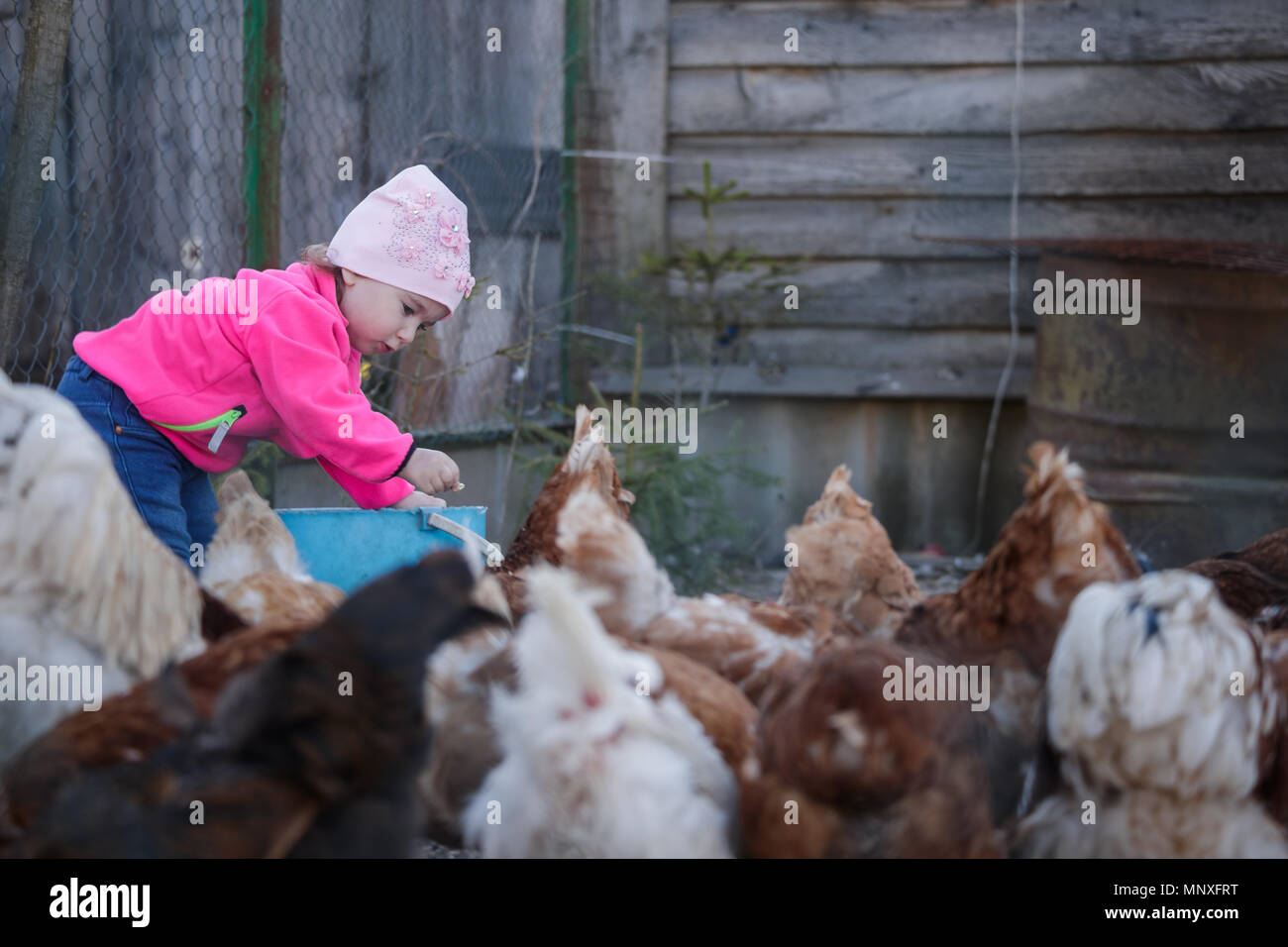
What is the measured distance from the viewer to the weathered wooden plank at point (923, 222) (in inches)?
234

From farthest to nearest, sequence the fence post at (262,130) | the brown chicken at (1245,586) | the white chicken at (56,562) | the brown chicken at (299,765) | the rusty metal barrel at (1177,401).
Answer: the rusty metal barrel at (1177,401) < the fence post at (262,130) < the brown chicken at (1245,586) < the white chicken at (56,562) < the brown chicken at (299,765)

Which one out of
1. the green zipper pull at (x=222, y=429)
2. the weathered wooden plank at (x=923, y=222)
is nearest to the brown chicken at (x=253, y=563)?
the green zipper pull at (x=222, y=429)

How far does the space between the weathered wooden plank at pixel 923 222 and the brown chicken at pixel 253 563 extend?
3.79 metres

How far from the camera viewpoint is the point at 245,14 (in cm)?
398

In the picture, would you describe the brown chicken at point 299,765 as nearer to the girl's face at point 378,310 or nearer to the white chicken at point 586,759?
the white chicken at point 586,759

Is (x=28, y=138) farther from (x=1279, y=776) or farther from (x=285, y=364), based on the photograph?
(x=1279, y=776)

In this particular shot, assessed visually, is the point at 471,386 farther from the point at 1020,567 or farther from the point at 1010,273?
the point at 1020,567

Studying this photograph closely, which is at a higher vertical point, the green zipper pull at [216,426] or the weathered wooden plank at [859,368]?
the weathered wooden plank at [859,368]

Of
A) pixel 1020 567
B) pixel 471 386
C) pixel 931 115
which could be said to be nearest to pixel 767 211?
pixel 931 115

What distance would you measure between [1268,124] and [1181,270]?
1.26 meters

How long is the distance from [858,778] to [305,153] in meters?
3.46

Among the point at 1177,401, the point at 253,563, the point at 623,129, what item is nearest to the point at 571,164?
the point at 623,129

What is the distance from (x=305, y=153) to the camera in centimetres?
445

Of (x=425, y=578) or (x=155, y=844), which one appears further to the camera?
(x=425, y=578)
